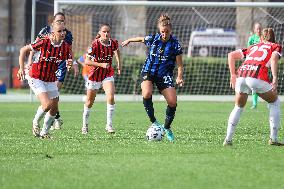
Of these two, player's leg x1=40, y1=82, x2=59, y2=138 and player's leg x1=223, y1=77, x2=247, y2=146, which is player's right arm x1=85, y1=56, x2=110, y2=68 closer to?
player's leg x1=40, y1=82, x2=59, y2=138

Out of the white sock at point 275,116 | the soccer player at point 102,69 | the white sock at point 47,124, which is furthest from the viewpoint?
the soccer player at point 102,69

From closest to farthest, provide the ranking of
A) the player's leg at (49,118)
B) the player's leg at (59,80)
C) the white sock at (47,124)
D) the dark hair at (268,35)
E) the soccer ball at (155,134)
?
the dark hair at (268,35), the soccer ball at (155,134), the player's leg at (49,118), the white sock at (47,124), the player's leg at (59,80)

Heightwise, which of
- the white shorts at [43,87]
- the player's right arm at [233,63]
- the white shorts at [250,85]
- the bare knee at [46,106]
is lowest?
the bare knee at [46,106]

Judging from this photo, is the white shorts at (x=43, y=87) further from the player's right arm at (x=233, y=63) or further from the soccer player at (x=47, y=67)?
the player's right arm at (x=233, y=63)

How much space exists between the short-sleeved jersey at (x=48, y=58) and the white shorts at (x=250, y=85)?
322 cm

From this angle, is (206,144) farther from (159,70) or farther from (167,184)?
(167,184)

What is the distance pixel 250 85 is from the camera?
13.0 m

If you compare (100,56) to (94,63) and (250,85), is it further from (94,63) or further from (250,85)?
(250,85)

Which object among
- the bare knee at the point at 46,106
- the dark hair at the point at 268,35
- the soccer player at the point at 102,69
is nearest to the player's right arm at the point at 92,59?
the soccer player at the point at 102,69

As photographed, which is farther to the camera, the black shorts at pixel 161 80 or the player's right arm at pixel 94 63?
the player's right arm at pixel 94 63

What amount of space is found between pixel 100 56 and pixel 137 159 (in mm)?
5322

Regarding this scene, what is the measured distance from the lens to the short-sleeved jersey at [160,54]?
1447cm

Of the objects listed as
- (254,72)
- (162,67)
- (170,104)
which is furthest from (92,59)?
(254,72)

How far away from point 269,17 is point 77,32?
7204 mm
